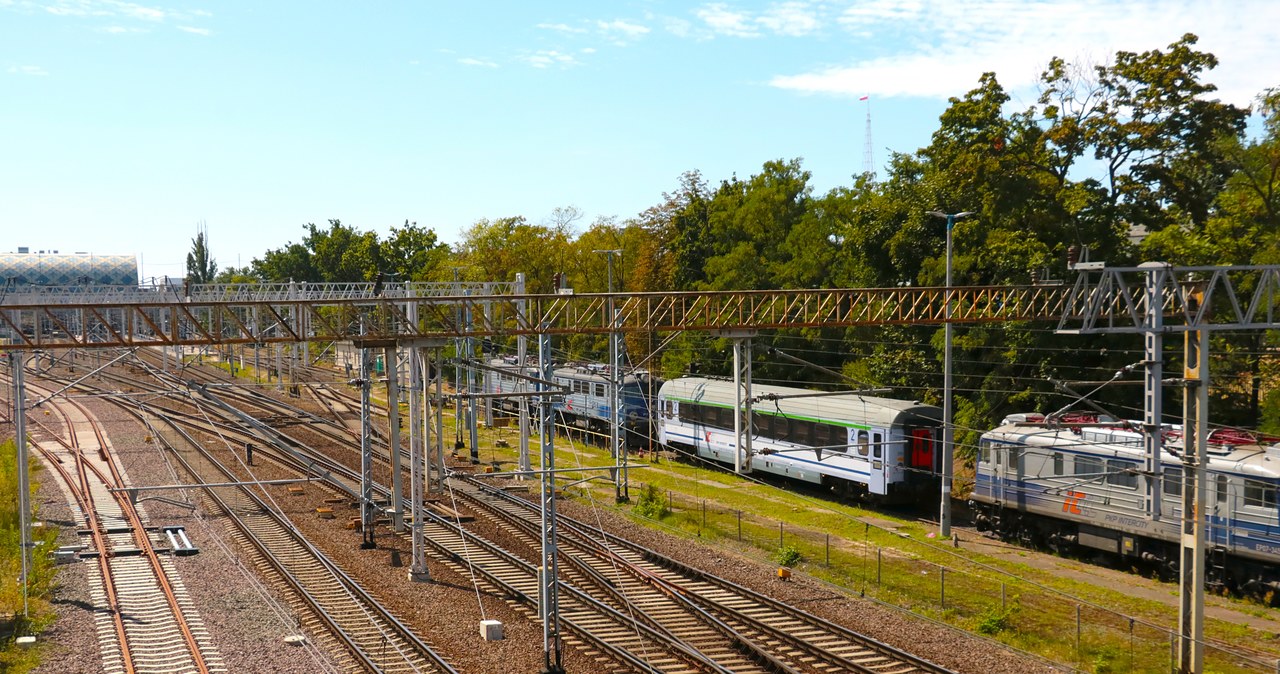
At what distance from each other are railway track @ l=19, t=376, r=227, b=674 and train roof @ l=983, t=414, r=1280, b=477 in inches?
638

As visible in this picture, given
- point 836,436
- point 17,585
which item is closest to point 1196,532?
point 836,436

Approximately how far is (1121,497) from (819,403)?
986 cm

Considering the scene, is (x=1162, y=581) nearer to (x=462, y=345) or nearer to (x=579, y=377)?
(x=579, y=377)

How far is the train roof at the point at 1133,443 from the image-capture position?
20.5m

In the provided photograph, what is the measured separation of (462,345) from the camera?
4297cm

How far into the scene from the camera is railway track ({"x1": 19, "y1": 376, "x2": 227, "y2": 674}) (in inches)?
667

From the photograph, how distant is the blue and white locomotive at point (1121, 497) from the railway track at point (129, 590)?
15.7 meters

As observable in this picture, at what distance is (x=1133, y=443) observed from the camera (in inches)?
889

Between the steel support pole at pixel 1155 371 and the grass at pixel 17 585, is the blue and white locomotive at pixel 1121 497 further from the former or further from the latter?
the grass at pixel 17 585

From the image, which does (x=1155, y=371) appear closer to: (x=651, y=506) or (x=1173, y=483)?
(x=1173, y=483)

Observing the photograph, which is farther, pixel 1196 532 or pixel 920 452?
pixel 920 452

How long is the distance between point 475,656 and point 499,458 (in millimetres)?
22724

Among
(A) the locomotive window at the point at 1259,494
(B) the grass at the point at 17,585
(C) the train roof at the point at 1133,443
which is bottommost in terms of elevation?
(B) the grass at the point at 17,585

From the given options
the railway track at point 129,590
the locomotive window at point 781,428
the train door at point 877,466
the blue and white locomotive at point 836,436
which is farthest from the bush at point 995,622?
the locomotive window at point 781,428
